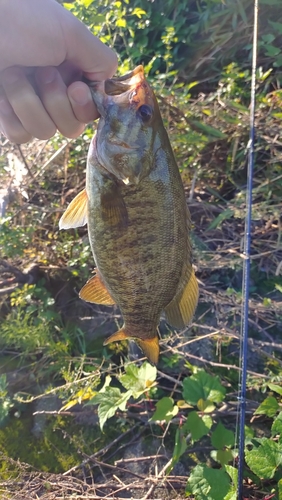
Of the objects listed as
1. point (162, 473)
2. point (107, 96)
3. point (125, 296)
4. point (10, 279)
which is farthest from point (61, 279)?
point (107, 96)

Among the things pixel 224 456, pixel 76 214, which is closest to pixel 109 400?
pixel 224 456

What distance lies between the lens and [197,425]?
2459mm

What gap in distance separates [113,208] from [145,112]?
375 mm

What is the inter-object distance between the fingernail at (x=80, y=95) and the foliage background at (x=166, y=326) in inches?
63.1

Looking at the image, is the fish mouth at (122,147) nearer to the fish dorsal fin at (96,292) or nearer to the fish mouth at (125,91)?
the fish mouth at (125,91)

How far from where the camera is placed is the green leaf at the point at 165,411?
2.52 metres

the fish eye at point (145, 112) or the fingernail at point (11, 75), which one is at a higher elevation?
the fingernail at point (11, 75)

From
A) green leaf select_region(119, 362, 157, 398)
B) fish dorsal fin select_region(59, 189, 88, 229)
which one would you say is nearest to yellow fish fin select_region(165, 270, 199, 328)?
fish dorsal fin select_region(59, 189, 88, 229)

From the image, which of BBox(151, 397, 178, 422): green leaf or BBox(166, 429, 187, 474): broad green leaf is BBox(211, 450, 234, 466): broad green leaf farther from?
BBox(151, 397, 178, 422): green leaf

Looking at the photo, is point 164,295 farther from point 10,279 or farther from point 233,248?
point 10,279

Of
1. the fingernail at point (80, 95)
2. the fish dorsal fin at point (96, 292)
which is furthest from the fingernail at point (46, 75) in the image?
the fish dorsal fin at point (96, 292)

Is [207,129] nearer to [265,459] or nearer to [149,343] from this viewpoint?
[149,343]

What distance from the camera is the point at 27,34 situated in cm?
154

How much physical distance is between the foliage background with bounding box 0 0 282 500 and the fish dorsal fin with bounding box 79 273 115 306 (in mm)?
1012
